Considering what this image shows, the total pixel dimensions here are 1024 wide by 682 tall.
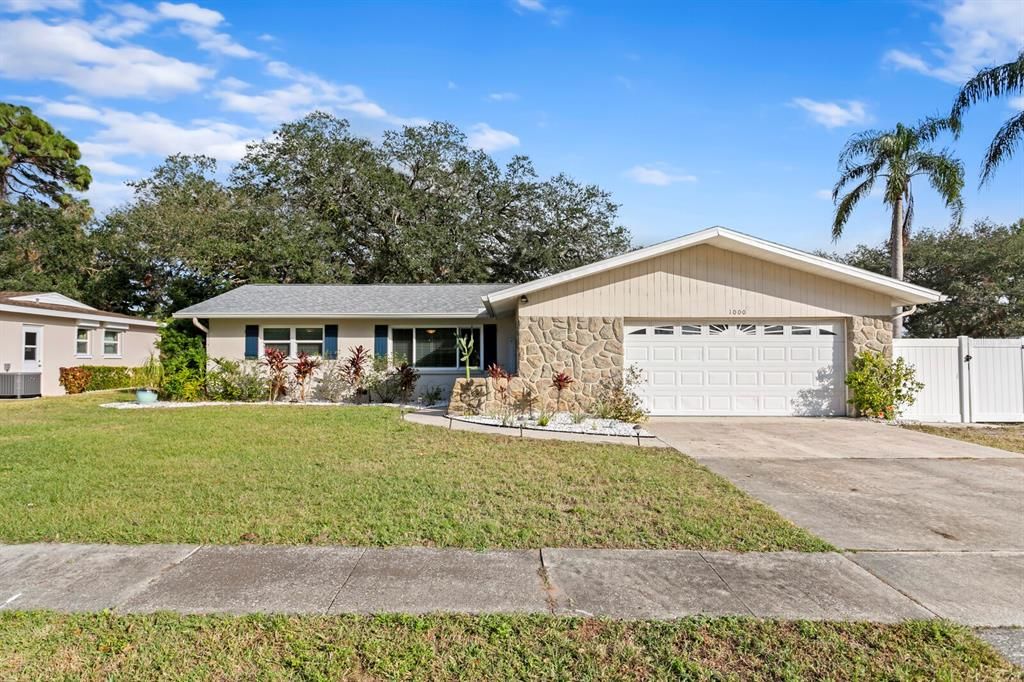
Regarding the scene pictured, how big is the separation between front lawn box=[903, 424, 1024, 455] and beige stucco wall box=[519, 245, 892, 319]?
103 inches

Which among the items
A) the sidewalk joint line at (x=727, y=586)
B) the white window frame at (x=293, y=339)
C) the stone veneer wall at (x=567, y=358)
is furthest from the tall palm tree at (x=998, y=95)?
the white window frame at (x=293, y=339)

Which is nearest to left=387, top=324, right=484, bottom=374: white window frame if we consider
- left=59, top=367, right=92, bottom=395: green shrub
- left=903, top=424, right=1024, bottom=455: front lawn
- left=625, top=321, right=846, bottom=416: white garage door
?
left=625, top=321, right=846, bottom=416: white garage door

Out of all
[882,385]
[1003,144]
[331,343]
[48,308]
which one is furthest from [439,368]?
[1003,144]

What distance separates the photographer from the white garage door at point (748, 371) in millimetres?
12117

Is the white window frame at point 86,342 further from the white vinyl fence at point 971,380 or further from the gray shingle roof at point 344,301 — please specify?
the white vinyl fence at point 971,380

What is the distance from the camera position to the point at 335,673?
266 centimetres

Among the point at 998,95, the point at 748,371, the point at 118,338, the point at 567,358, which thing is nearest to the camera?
the point at 748,371

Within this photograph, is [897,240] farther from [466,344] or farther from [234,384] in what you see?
[234,384]

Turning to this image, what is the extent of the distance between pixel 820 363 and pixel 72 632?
510 inches

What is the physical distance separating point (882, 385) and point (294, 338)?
46.7ft

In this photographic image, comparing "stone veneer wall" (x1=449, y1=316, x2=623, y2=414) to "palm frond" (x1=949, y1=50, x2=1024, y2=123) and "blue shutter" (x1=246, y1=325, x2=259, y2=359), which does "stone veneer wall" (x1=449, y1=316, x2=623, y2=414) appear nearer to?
"blue shutter" (x1=246, y1=325, x2=259, y2=359)

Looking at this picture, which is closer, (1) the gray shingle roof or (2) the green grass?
(2) the green grass

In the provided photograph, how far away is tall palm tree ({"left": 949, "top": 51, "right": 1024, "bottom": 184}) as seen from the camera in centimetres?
1267

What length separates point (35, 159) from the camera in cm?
3172
